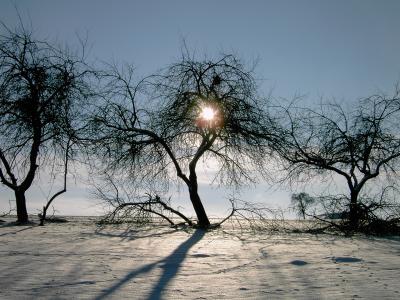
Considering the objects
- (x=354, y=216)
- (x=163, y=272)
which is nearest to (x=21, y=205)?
(x=163, y=272)

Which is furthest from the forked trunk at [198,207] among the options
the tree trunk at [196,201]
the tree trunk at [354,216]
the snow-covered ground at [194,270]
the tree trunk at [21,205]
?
the tree trunk at [21,205]

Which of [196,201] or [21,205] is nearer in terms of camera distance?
[196,201]

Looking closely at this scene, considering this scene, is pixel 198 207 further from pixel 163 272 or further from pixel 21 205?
pixel 163 272

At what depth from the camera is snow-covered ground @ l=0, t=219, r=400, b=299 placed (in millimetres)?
3850

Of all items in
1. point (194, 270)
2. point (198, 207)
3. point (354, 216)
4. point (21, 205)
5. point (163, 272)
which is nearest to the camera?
point (163, 272)

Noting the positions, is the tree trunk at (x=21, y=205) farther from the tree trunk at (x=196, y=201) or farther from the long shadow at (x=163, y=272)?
the long shadow at (x=163, y=272)

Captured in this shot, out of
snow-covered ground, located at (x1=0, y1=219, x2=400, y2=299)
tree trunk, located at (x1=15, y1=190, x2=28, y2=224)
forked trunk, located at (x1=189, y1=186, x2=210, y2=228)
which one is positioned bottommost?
snow-covered ground, located at (x1=0, y1=219, x2=400, y2=299)

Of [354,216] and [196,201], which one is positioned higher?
[196,201]

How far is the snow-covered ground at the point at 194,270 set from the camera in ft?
12.6

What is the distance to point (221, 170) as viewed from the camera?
12727 mm

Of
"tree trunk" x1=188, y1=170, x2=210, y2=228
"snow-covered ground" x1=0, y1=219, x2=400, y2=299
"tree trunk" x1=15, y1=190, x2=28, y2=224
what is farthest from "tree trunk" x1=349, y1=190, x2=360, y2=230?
"tree trunk" x1=15, y1=190, x2=28, y2=224

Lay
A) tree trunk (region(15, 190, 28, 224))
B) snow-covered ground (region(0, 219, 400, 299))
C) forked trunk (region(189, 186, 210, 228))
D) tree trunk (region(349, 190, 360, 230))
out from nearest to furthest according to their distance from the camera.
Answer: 1. snow-covered ground (region(0, 219, 400, 299))
2. tree trunk (region(349, 190, 360, 230))
3. forked trunk (region(189, 186, 210, 228))
4. tree trunk (region(15, 190, 28, 224))

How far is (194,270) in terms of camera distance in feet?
16.0

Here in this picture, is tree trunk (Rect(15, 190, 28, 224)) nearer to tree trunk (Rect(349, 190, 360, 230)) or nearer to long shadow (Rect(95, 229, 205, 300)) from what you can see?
long shadow (Rect(95, 229, 205, 300))
